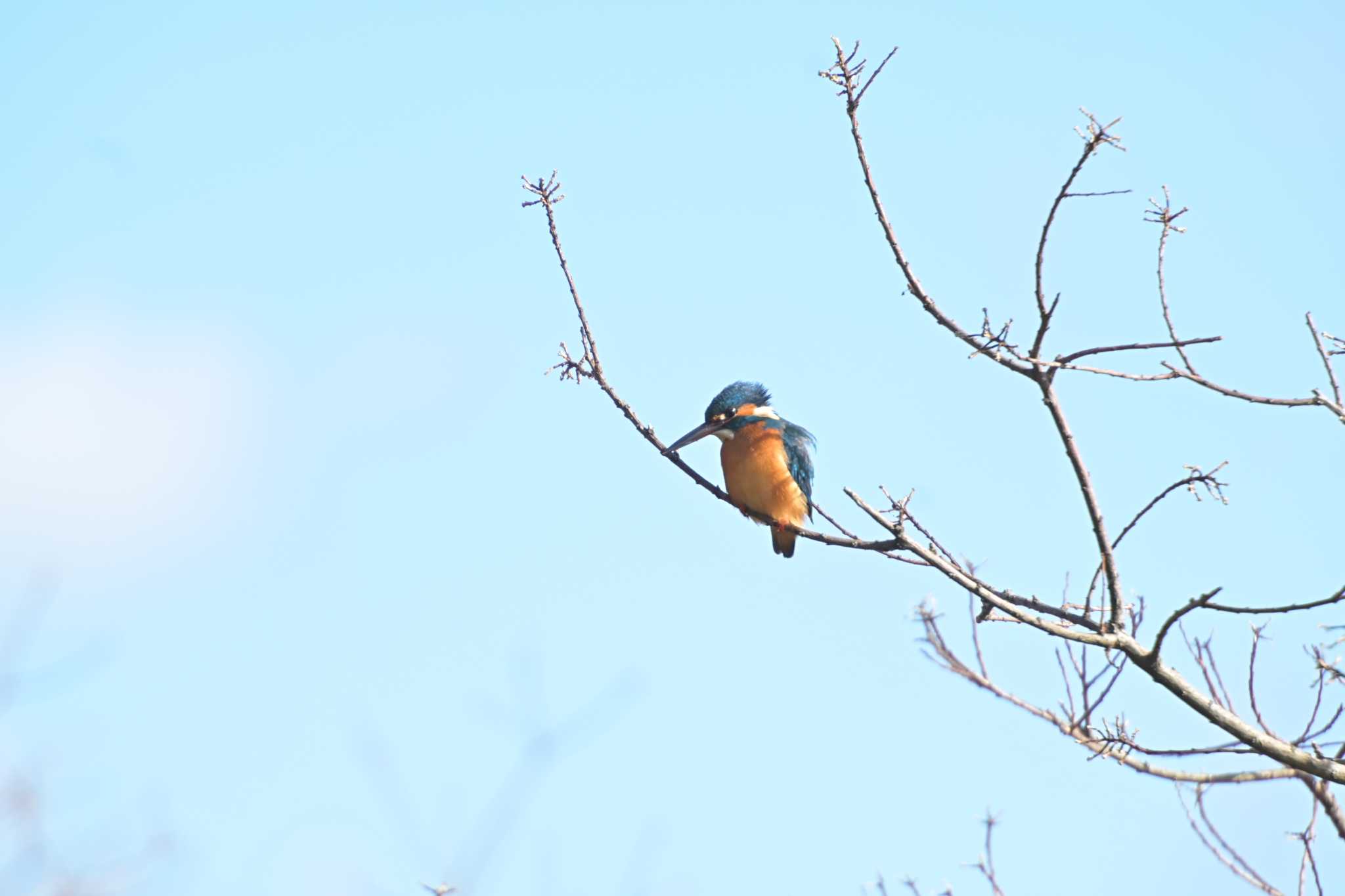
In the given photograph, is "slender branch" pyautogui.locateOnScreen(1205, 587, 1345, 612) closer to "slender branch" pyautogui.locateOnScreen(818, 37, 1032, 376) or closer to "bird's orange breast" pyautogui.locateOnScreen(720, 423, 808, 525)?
"slender branch" pyautogui.locateOnScreen(818, 37, 1032, 376)

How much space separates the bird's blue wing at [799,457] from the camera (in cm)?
692

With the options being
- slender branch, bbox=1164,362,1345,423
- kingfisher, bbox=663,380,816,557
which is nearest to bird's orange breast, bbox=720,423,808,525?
kingfisher, bbox=663,380,816,557

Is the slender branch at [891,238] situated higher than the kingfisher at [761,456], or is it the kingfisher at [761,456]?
the kingfisher at [761,456]

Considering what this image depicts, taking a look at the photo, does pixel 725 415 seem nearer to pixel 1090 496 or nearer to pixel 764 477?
pixel 764 477

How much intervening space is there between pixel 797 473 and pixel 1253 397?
3.70 m

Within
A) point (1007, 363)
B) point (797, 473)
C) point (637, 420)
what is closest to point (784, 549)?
Result: point (797, 473)

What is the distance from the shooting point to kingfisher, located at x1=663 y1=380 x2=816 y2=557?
673 centimetres

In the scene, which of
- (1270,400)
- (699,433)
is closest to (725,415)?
(699,433)

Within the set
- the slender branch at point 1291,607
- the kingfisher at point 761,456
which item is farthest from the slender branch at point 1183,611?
the kingfisher at point 761,456

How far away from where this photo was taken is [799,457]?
701 cm

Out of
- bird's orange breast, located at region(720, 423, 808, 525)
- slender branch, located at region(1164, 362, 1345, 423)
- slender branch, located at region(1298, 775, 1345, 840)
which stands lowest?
slender branch, located at region(1298, 775, 1345, 840)

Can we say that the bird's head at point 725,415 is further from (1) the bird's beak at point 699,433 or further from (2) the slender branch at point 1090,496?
(2) the slender branch at point 1090,496

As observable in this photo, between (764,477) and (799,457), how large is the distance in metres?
0.39

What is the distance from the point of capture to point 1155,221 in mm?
3559
